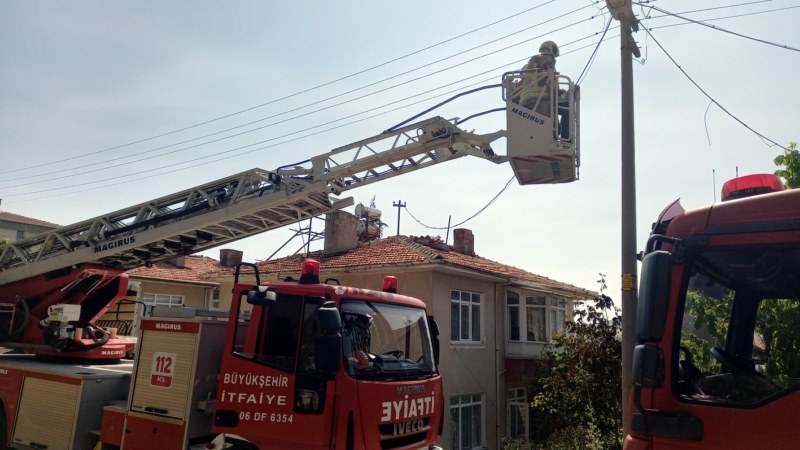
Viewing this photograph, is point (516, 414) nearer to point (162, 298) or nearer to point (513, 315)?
point (513, 315)

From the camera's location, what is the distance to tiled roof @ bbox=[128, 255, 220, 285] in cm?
2244

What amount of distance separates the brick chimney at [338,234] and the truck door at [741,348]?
1600cm

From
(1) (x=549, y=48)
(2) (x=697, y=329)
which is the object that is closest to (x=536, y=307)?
(1) (x=549, y=48)

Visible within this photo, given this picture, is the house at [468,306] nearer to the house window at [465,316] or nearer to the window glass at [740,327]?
the house window at [465,316]

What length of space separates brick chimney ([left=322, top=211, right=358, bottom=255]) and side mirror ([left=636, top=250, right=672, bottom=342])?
53.8ft

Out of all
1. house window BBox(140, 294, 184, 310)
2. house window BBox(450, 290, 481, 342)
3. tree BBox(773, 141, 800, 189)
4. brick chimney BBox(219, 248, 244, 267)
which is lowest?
house window BBox(450, 290, 481, 342)

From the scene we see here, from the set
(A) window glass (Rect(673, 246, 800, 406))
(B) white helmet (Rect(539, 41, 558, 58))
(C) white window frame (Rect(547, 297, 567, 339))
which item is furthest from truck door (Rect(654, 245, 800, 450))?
(C) white window frame (Rect(547, 297, 567, 339))

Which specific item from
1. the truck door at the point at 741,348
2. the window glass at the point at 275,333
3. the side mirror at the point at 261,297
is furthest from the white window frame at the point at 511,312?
the truck door at the point at 741,348

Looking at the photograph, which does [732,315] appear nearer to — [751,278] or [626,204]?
[751,278]

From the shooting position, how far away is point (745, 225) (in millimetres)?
3078

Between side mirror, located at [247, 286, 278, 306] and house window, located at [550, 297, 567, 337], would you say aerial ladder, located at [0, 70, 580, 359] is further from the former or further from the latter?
house window, located at [550, 297, 567, 337]

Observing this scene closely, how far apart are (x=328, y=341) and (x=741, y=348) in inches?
126

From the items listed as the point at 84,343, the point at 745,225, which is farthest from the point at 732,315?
the point at 84,343

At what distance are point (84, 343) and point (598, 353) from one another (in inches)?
381
